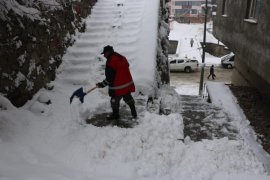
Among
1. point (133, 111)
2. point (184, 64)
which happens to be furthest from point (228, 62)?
point (133, 111)

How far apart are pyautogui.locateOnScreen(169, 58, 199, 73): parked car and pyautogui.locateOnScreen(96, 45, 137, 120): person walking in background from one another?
22720mm

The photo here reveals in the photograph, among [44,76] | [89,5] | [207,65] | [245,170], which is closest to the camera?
[245,170]

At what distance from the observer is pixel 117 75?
5.79 metres

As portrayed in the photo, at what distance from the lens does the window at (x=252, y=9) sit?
992cm

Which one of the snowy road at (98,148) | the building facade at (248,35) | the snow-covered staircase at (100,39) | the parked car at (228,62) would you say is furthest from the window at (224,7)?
the parked car at (228,62)

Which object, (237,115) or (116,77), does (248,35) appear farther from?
(116,77)

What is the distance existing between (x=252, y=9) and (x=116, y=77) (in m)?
6.85

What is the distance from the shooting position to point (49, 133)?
529 centimetres

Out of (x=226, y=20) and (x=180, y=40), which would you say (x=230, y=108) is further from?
(x=180, y=40)

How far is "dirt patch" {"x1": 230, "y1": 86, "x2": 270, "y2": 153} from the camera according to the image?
7.06 m

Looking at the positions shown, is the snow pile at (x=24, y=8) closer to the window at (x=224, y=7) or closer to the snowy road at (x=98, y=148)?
the snowy road at (x=98, y=148)

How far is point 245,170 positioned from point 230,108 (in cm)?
383

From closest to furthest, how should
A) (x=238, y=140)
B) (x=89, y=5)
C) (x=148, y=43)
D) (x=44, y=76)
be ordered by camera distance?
(x=238, y=140) < (x=44, y=76) < (x=148, y=43) < (x=89, y=5)

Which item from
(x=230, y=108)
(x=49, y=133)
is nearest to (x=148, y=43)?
(x=230, y=108)
